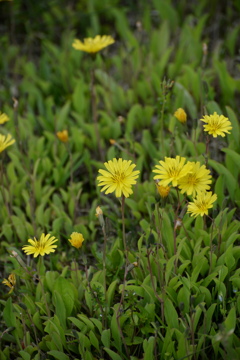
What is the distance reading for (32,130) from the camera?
2906mm

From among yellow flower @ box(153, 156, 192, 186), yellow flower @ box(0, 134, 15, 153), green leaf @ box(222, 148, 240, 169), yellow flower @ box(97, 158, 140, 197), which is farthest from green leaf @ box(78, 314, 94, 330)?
green leaf @ box(222, 148, 240, 169)

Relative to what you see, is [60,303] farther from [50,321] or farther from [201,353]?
[201,353]

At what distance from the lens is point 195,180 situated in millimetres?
1694

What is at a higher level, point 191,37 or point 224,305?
point 191,37

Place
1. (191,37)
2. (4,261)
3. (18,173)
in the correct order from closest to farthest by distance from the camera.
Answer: (4,261), (18,173), (191,37)

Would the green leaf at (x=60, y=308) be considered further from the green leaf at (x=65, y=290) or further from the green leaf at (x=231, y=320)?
the green leaf at (x=231, y=320)

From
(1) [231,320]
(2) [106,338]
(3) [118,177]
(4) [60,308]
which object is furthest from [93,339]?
(3) [118,177]

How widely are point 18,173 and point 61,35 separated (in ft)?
5.39

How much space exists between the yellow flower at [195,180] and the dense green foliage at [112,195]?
66mm

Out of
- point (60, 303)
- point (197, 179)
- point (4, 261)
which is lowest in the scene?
point (4, 261)

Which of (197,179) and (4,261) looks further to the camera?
(4,261)

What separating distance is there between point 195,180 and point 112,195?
0.88 meters

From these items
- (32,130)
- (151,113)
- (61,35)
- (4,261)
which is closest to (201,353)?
(4,261)

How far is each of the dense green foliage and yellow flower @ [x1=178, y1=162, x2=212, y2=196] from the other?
7cm
